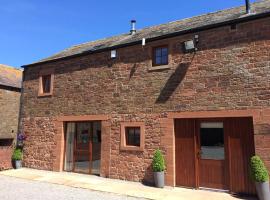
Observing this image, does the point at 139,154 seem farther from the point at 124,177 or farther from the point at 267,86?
the point at 267,86

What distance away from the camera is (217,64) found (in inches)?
370

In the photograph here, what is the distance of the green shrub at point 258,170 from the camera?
303 inches

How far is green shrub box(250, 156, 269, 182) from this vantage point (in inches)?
303

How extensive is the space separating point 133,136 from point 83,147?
2.81 m

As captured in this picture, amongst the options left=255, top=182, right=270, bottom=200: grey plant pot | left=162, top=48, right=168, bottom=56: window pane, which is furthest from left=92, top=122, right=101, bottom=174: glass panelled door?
left=255, top=182, right=270, bottom=200: grey plant pot

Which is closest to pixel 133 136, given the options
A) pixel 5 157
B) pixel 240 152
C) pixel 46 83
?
pixel 240 152

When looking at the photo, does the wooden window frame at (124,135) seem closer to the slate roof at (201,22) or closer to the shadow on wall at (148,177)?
the shadow on wall at (148,177)

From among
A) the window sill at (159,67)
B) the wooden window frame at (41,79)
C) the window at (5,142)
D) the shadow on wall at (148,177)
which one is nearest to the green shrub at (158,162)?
the shadow on wall at (148,177)

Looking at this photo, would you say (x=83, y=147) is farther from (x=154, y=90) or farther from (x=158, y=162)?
(x=154, y=90)

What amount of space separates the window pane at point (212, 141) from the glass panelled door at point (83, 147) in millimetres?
4655

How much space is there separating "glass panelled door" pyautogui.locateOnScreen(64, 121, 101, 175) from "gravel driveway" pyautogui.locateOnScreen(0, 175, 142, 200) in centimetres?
222

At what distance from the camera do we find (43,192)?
356 inches

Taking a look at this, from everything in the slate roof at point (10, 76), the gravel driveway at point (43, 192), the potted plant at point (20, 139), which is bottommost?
the gravel driveway at point (43, 192)

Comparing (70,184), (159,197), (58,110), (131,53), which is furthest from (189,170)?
(58,110)
